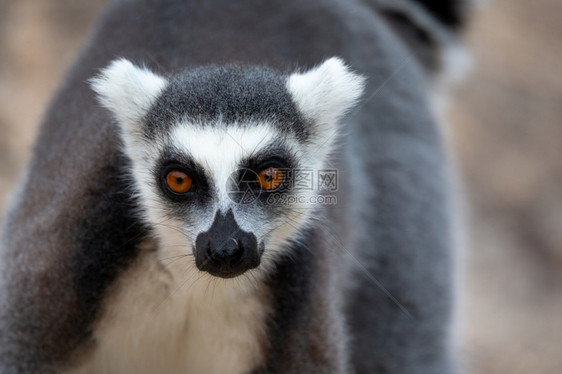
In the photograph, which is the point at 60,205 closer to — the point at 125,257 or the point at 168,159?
the point at 125,257

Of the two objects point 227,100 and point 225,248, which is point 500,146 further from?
point 225,248

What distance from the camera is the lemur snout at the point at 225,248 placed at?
3211mm

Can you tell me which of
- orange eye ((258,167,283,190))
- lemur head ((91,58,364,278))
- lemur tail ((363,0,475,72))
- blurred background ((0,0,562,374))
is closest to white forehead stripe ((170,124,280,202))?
lemur head ((91,58,364,278))

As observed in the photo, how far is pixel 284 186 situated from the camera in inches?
140

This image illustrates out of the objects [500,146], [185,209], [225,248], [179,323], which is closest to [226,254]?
[225,248]

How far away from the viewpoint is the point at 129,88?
3584mm

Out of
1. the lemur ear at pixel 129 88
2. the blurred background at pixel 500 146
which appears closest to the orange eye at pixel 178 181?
the lemur ear at pixel 129 88

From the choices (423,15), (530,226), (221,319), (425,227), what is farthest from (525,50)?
(221,319)

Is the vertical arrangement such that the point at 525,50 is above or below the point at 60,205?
above

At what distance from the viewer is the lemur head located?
10.8 feet

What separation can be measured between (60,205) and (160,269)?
518 millimetres

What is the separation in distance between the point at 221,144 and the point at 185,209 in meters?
0.32

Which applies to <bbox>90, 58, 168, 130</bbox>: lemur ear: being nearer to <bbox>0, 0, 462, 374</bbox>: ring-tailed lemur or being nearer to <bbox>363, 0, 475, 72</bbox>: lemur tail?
<bbox>0, 0, 462, 374</bbox>: ring-tailed lemur

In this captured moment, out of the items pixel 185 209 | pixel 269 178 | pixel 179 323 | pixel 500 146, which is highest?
pixel 500 146
